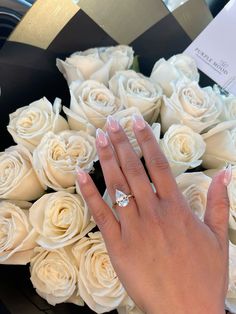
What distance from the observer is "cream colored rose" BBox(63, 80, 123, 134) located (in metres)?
0.84

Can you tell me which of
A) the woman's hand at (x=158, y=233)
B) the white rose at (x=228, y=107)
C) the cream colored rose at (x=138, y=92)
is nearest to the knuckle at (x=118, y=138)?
the woman's hand at (x=158, y=233)

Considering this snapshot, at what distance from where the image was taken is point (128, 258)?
2.34 ft

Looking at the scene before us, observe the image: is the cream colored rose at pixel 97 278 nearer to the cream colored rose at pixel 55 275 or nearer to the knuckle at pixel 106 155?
the cream colored rose at pixel 55 275

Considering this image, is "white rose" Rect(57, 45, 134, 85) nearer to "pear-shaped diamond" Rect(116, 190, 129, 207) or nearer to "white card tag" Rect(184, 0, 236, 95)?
"white card tag" Rect(184, 0, 236, 95)

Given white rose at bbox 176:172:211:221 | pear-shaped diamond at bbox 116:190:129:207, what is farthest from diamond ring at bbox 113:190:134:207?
white rose at bbox 176:172:211:221

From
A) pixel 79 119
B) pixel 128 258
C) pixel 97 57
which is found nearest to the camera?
pixel 128 258

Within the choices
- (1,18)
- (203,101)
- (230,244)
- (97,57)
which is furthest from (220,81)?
(1,18)

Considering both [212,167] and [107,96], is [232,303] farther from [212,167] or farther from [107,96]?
[107,96]

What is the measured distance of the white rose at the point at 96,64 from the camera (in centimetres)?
94

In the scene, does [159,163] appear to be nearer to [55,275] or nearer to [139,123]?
[139,123]

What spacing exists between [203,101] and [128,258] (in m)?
0.34

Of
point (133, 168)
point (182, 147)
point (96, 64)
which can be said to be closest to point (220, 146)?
point (182, 147)

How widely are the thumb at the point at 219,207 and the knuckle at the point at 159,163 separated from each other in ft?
0.27

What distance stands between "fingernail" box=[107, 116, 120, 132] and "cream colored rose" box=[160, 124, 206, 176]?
0.09 m
